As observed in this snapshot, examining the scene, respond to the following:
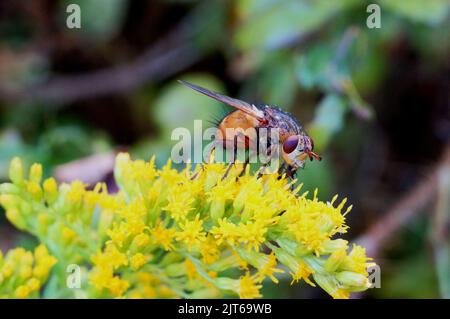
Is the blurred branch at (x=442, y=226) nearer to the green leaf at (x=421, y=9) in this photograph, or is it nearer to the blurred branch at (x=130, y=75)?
the green leaf at (x=421, y=9)

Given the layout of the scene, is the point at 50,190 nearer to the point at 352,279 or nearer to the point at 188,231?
the point at 188,231

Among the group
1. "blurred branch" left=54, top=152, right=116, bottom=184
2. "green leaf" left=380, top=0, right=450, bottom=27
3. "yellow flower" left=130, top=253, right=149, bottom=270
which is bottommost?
"yellow flower" left=130, top=253, right=149, bottom=270

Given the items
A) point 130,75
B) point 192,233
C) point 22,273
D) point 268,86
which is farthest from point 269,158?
point 130,75

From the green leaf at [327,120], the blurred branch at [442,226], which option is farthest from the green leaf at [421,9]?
the blurred branch at [442,226]

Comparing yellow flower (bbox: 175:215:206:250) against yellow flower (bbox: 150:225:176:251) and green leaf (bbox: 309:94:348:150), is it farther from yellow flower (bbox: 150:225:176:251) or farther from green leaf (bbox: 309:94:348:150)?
green leaf (bbox: 309:94:348:150)

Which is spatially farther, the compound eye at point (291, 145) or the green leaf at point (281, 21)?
the green leaf at point (281, 21)

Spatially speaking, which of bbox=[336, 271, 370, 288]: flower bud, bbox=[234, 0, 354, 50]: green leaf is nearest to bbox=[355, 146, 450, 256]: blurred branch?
bbox=[234, 0, 354, 50]: green leaf
